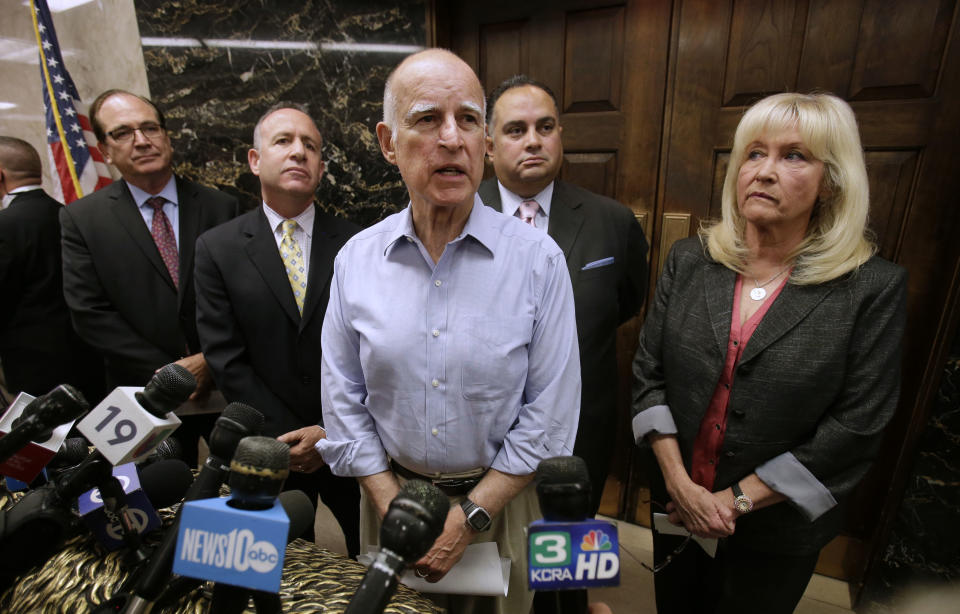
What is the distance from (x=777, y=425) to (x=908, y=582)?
1.32 meters

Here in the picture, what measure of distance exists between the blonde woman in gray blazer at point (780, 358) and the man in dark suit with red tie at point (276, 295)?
45.0 inches

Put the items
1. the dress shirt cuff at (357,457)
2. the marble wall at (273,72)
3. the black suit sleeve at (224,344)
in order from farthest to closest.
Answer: the marble wall at (273,72) → the black suit sleeve at (224,344) → the dress shirt cuff at (357,457)

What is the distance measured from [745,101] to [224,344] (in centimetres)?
225

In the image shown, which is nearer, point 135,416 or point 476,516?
point 135,416

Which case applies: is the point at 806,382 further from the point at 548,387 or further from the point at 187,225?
the point at 187,225

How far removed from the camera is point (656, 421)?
1415 millimetres

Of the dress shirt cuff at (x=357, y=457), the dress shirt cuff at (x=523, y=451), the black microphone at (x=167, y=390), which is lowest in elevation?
the dress shirt cuff at (x=357, y=457)

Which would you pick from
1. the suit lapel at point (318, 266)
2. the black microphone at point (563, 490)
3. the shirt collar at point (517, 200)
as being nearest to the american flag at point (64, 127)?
the suit lapel at point (318, 266)

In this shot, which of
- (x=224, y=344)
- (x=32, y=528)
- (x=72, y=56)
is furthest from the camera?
(x=72, y=56)

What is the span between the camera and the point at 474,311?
1.08m

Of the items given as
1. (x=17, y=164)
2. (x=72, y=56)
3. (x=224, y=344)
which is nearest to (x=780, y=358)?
(x=224, y=344)

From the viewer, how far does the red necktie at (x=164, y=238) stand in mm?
1978

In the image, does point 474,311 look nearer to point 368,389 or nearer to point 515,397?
point 515,397

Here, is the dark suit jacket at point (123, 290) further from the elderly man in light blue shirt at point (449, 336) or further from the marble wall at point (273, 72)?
the elderly man in light blue shirt at point (449, 336)
